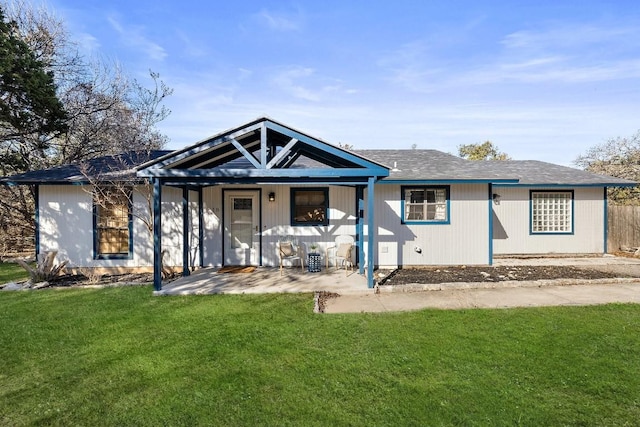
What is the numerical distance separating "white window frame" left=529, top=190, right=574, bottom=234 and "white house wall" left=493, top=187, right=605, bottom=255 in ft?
0.50

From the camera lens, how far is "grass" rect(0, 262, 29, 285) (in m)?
8.30

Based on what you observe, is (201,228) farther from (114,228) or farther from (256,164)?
(256,164)

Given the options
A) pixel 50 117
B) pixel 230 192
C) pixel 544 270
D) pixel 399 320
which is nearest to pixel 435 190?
pixel 544 270

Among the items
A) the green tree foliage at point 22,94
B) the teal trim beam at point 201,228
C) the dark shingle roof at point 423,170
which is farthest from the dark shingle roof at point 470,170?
the green tree foliage at point 22,94

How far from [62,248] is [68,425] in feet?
25.2

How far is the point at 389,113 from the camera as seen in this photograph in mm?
18344

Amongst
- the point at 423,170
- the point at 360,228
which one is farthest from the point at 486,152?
the point at 360,228

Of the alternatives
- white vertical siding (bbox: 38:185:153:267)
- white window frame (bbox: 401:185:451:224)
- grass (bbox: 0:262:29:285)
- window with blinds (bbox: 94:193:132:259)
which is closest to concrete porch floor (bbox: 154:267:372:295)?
window with blinds (bbox: 94:193:132:259)

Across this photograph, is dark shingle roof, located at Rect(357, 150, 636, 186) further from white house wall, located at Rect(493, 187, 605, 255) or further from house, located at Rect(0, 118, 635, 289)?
white house wall, located at Rect(493, 187, 605, 255)

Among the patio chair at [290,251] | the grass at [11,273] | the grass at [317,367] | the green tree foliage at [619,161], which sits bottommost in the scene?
the grass at [317,367]

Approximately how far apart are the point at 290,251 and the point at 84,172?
5.39 metres

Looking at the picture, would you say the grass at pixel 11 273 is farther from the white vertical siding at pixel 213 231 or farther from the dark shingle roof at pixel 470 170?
the dark shingle roof at pixel 470 170

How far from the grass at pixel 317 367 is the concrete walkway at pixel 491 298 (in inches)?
15.4

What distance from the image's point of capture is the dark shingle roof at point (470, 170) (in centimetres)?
895
